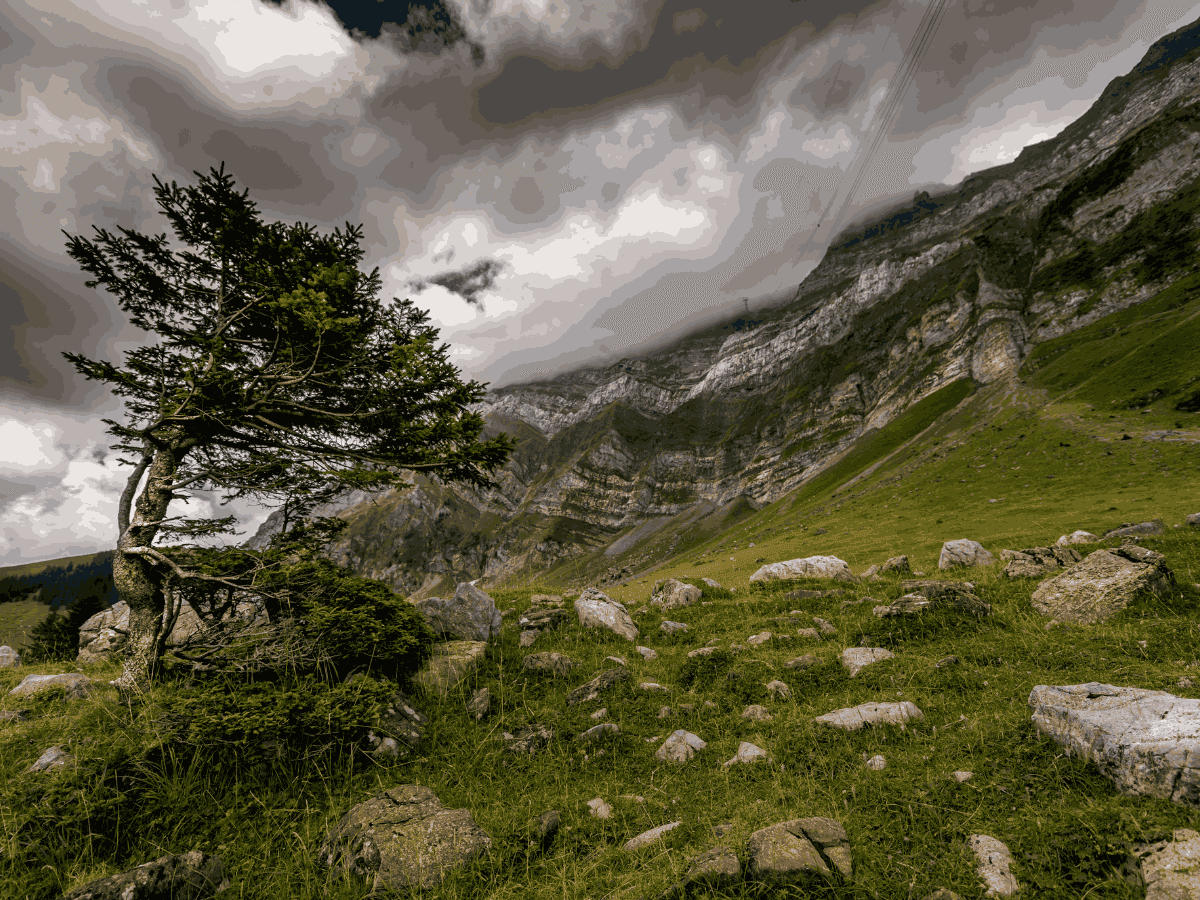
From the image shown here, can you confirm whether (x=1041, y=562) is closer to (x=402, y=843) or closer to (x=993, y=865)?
(x=993, y=865)

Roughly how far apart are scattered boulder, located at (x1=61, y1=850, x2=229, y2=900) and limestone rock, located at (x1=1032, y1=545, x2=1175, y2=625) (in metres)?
12.7

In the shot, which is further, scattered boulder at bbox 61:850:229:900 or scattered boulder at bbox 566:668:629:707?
scattered boulder at bbox 566:668:629:707

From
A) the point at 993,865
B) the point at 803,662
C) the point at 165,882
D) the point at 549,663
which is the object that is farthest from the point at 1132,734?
the point at 165,882

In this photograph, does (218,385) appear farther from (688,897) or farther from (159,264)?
(688,897)

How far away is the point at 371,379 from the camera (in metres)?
11.3

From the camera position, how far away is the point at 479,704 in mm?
7559

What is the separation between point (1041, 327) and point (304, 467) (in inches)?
6997

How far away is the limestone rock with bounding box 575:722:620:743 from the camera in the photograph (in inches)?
256

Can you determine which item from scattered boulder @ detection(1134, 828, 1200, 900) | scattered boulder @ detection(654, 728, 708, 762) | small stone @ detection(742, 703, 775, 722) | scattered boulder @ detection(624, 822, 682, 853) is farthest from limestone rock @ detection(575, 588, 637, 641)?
scattered boulder @ detection(1134, 828, 1200, 900)

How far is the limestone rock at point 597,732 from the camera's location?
650 centimetres

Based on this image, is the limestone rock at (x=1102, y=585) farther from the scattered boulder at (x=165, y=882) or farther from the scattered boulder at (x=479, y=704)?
the scattered boulder at (x=165, y=882)

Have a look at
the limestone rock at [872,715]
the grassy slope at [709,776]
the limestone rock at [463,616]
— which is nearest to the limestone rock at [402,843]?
the grassy slope at [709,776]

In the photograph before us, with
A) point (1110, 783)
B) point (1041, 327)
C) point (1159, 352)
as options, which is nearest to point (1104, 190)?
point (1041, 327)

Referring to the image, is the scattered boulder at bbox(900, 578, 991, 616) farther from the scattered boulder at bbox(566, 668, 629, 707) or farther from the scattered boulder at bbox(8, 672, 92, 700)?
the scattered boulder at bbox(8, 672, 92, 700)
